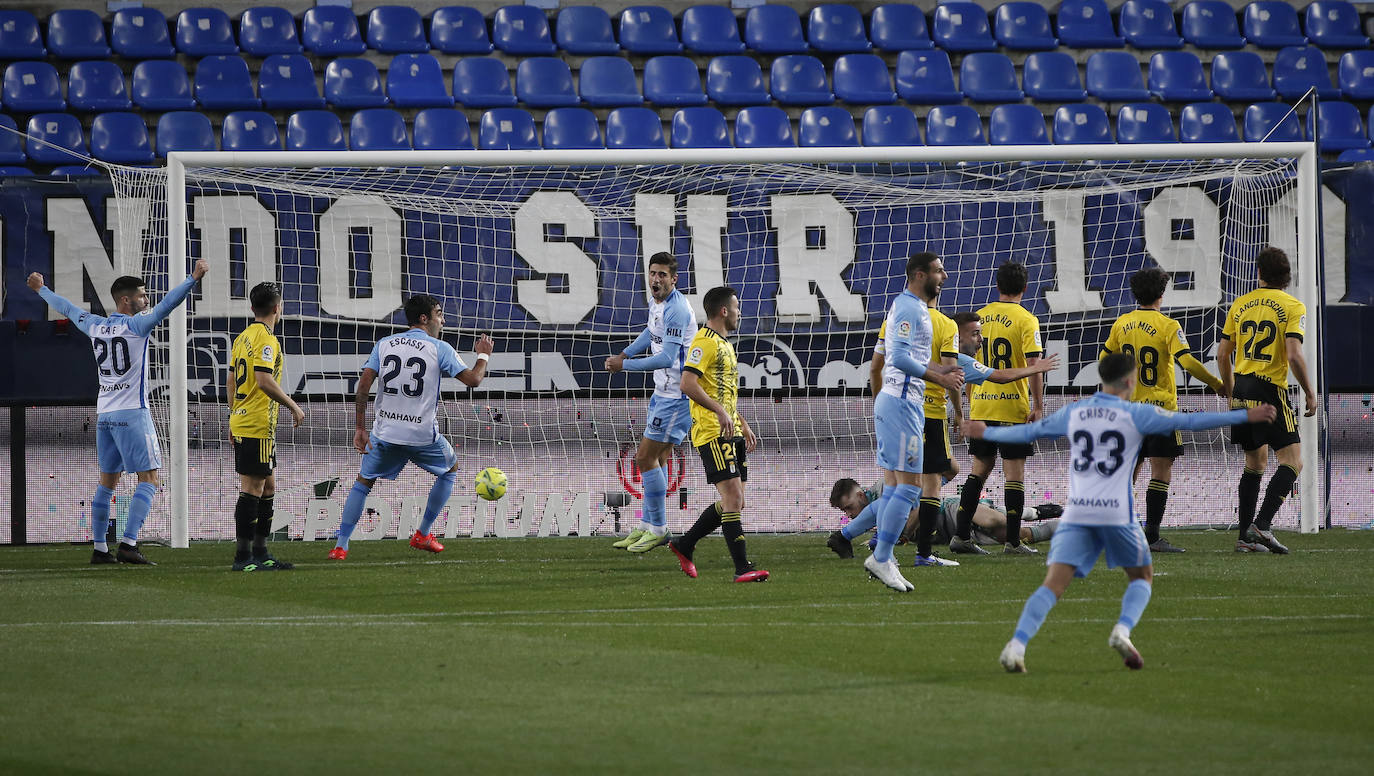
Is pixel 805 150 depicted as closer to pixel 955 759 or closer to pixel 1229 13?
pixel 955 759

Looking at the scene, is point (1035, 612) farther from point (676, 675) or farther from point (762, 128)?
point (762, 128)

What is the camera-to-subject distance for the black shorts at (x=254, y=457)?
380 inches

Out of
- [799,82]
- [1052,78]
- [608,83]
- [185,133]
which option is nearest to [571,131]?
[608,83]

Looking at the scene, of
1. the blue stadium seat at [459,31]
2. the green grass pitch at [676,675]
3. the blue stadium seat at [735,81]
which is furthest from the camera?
the blue stadium seat at [459,31]

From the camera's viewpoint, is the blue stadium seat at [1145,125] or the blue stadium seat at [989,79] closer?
the blue stadium seat at [1145,125]

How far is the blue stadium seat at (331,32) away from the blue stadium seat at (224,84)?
86cm

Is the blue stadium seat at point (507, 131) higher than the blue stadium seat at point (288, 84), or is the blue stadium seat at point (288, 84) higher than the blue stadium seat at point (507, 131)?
the blue stadium seat at point (288, 84)

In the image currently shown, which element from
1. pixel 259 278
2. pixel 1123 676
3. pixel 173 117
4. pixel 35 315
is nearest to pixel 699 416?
pixel 1123 676

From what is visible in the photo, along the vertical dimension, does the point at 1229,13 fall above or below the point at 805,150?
above

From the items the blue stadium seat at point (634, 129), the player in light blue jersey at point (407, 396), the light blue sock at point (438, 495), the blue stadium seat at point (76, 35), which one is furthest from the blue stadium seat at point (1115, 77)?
the blue stadium seat at point (76, 35)

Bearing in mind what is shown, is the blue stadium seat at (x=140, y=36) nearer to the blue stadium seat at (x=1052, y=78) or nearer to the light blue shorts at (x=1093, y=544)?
the blue stadium seat at (x=1052, y=78)

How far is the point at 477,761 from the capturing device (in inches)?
159

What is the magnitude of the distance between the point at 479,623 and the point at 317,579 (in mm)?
2426

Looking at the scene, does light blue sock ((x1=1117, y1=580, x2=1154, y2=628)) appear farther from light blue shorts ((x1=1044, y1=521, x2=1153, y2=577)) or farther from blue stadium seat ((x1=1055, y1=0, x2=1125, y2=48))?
blue stadium seat ((x1=1055, y1=0, x2=1125, y2=48))
